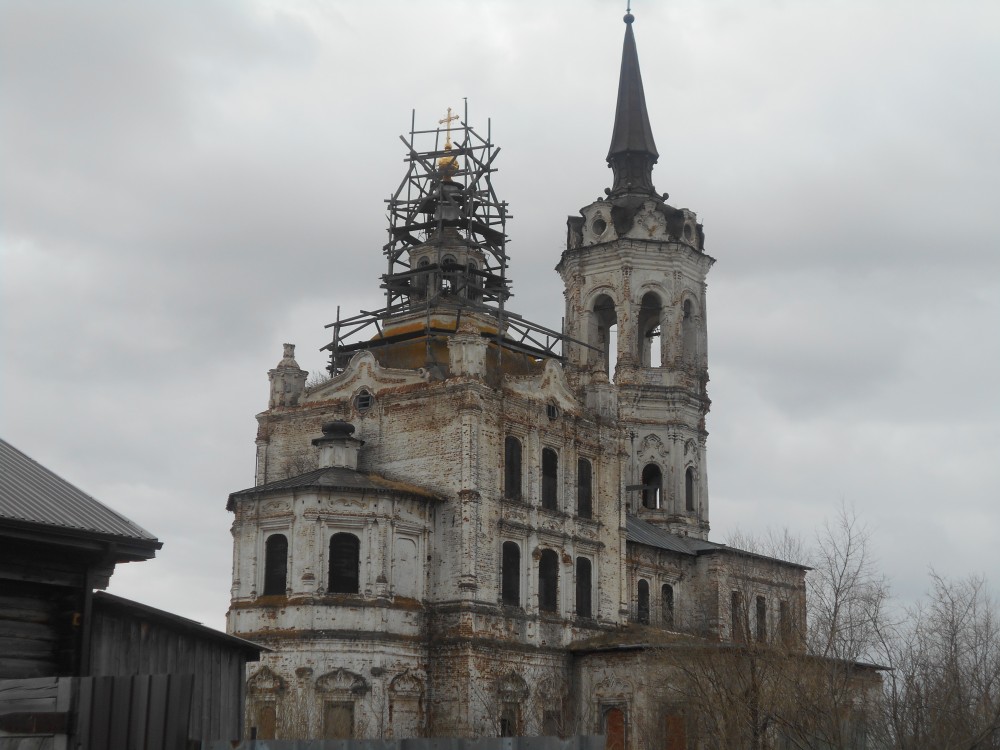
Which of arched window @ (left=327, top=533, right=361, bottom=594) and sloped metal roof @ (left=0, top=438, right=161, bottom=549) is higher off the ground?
arched window @ (left=327, top=533, right=361, bottom=594)

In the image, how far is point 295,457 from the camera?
42.3m

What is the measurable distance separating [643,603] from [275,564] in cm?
1469

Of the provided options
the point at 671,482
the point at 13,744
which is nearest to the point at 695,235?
the point at 671,482

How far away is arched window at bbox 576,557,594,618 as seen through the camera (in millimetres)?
42406

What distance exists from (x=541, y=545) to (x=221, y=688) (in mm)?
22075

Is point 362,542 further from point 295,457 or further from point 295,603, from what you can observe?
point 295,457

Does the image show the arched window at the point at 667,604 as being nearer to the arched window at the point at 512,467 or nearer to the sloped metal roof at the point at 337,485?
the arched window at the point at 512,467

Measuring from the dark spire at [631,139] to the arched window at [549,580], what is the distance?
21795 mm

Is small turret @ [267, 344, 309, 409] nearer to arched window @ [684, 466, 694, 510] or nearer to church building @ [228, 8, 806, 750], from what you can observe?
church building @ [228, 8, 806, 750]

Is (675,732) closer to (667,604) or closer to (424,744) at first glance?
(667,604)

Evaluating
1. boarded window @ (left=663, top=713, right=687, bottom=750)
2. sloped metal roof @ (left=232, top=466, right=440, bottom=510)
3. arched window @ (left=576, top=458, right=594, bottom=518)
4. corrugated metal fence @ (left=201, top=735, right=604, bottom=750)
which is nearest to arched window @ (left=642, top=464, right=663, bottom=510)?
arched window @ (left=576, top=458, right=594, bottom=518)

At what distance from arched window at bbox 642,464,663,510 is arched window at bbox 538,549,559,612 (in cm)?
1354

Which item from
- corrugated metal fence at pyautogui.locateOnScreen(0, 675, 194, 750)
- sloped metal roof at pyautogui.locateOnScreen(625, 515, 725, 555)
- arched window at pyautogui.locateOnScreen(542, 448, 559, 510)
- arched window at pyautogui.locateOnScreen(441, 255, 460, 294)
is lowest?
corrugated metal fence at pyautogui.locateOnScreen(0, 675, 194, 750)

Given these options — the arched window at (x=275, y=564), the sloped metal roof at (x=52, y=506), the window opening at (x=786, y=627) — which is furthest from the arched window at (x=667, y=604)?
the sloped metal roof at (x=52, y=506)
